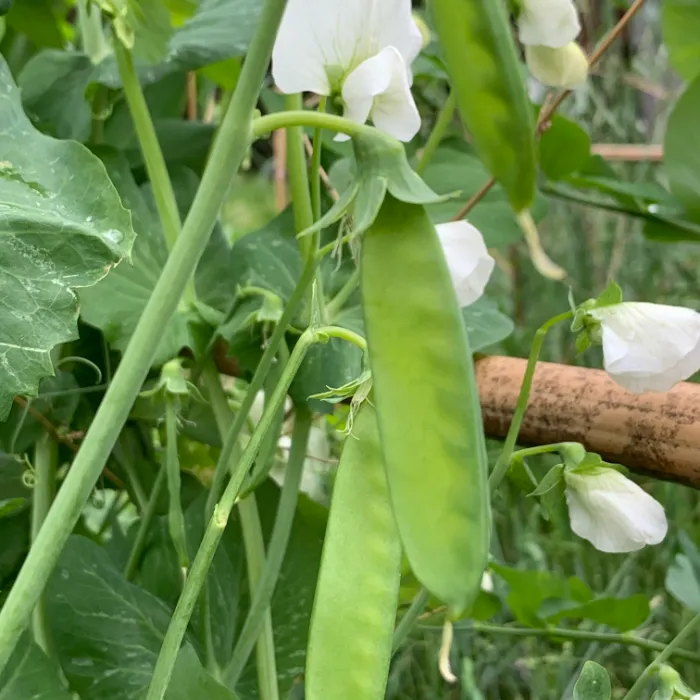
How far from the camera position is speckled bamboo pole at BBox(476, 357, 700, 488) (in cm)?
38

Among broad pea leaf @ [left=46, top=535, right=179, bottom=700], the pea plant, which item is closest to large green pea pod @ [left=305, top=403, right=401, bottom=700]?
the pea plant

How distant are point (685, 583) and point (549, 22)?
433 millimetres

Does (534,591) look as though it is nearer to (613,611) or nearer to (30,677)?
(613,611)

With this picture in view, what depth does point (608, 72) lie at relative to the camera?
1.26 m

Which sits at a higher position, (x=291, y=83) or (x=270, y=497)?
(x=291, y=83)

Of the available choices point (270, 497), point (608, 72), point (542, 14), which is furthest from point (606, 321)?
point (608, 72)

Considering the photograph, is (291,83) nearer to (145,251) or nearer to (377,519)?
(377,519)

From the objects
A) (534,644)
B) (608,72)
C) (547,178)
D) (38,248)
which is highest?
(38,248)

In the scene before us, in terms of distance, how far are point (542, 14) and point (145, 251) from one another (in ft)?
1.00

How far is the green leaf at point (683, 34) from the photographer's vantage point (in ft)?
1.89

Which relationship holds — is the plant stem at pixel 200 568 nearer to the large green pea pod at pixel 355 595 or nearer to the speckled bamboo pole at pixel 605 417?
the large green pea pod at pixel 355 595

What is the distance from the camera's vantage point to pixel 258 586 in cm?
39

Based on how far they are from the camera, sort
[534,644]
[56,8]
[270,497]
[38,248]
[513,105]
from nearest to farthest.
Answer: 1. [513,105]
2. [38,248]
3. [270,497]
4. [56,8]
5. [534,644]

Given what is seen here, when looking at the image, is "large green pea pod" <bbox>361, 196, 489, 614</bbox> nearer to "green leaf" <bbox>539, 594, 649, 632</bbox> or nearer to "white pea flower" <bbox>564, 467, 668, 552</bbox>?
"white pea flower" <bbox>564, 467, 668, 552</bbox>
